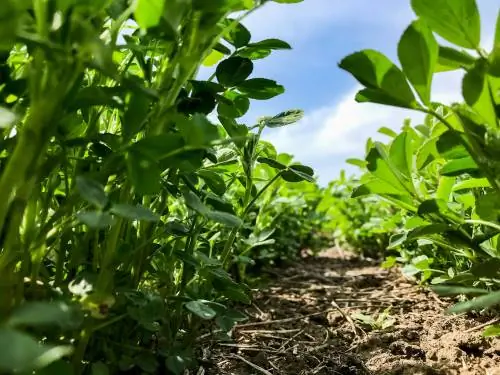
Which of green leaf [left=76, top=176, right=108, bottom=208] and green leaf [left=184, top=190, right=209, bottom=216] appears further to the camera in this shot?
green leaf [left=184, top=190, right=209, bottom=216]

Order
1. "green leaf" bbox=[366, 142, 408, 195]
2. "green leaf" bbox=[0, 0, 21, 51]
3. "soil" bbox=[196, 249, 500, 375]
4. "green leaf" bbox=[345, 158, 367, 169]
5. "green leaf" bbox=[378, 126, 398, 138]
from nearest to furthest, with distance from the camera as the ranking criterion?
"green leaf" bbox=[0, 0, 21, 51]
"green leaf" bbox=[366, 142, 408, 195]
"soil" bbox=[196, 249, 500, 375]
"green leaf" bbox=[345, 158, 367, 169]
"green leaf" bbox=[378, 126, 398, 138]

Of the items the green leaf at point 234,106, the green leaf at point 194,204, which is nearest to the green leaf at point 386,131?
the green leaf at point 234,106

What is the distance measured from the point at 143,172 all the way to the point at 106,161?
0.04 metres

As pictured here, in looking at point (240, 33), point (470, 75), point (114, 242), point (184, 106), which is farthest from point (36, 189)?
point (470, 75)

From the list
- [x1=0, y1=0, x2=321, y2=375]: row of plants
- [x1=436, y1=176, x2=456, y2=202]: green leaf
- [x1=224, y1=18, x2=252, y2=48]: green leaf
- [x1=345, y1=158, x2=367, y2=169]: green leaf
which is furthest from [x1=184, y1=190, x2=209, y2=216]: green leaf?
[x1=345, y1=158, x2=367, y2=169]: green leaf

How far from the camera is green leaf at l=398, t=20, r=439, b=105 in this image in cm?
72

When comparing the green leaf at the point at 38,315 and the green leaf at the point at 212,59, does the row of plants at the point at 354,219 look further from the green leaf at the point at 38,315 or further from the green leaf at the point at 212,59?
the green leaf at the point at 38,315

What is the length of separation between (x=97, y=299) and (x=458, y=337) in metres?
0.84

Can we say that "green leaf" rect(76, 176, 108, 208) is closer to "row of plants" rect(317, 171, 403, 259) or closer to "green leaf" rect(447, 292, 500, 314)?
"green leaf" rect(447, 292, 500, 314)

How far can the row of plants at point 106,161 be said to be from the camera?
586mm

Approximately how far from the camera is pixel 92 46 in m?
0.54

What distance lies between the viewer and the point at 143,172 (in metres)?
0.68

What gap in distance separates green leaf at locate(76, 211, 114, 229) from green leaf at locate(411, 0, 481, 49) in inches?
17.9

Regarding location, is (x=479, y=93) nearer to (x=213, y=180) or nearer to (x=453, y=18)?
(x=453, y=18)
